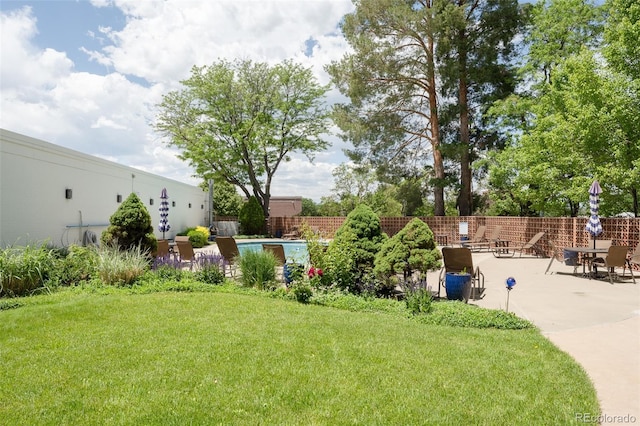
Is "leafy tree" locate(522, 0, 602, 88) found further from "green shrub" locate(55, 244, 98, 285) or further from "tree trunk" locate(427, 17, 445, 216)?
"green shrub" locate(55, 244, 98, 285)

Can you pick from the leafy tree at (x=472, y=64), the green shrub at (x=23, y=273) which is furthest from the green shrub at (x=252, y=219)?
the green shrub at (x=23, y=273)

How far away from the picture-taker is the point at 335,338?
169 inches

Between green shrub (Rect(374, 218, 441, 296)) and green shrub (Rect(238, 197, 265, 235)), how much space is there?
1872 centimetres

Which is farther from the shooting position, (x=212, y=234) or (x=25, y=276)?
(x=212, y=234)

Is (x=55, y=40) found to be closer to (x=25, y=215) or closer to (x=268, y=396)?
(x=25, y=215)

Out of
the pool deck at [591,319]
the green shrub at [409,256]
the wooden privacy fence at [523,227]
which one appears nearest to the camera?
the pool deck at [591,319]

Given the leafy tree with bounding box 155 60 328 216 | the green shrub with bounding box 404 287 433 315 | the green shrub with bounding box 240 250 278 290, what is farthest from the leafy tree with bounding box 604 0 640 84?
the leafy tree with bounding box 155 60 328 216

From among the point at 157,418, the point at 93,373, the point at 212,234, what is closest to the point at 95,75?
the point at 93,373

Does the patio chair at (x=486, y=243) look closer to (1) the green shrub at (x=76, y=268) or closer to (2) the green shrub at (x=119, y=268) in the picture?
(2) the green shrub at (x=119, y=268)

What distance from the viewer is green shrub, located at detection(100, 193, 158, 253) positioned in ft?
28.1

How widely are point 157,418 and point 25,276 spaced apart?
234 inches

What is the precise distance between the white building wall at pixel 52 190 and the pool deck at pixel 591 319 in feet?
32.5

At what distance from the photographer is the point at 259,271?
7.29m

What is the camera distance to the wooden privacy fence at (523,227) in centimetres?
1123
